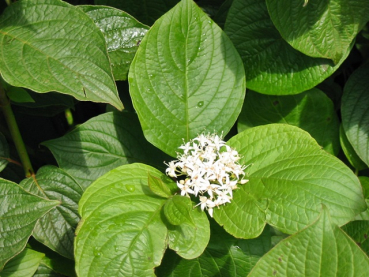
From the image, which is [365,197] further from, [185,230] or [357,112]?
[185,230]

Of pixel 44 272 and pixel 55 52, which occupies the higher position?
pixel 55 52

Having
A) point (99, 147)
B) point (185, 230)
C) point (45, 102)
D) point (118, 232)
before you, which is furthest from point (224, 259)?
point (45, 102)

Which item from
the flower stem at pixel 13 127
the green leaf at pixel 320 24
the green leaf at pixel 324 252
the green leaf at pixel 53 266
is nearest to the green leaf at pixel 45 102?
the flower stem at pixel 13 127

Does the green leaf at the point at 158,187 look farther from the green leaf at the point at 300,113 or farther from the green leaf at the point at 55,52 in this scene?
the green leaf at the point at 300,113

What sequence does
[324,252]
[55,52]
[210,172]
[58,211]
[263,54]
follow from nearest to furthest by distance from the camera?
[324,252]
[55,52]
[210,172]
[58,211]
[263,54]

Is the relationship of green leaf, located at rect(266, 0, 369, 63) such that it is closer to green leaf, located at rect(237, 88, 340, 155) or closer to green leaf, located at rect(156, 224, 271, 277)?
green leaf, located at rect(237, 88, 340, 155)

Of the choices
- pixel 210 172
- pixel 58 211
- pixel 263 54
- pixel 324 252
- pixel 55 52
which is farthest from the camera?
pixel 263 54

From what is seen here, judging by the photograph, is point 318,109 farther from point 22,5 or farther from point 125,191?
point 22,5

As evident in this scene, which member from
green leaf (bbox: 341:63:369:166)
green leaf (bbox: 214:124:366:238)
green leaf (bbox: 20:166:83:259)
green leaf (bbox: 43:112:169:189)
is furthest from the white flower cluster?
green leaf (bbox: 341:63:369:166)
